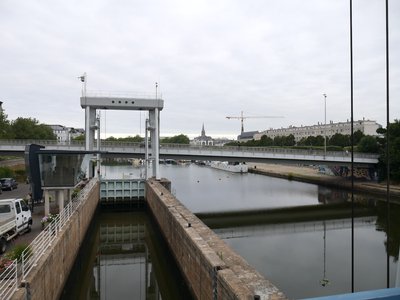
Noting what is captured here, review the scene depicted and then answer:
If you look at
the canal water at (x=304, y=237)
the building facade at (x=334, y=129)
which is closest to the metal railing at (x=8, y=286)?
the canal water at (x=304, y=237)

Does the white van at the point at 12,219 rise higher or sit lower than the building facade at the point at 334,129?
lower

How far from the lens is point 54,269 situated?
397 inches

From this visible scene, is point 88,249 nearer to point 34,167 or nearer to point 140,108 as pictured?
point 34,167

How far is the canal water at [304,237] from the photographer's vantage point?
13.8 meters

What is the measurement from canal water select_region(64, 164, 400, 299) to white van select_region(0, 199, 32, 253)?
3.66 m

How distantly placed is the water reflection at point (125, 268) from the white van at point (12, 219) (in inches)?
107

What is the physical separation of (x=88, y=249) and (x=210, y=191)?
948 inches

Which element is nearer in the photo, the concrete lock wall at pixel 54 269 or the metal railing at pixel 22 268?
the metal railing at pixel 22 268

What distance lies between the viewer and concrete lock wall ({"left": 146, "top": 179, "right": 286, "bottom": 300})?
700 centimetres

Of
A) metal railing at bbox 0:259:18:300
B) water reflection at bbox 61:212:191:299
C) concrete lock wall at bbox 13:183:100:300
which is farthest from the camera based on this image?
water reflection at bbox 61:212:191:299

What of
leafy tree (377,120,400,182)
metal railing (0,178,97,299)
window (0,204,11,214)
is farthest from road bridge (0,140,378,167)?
metal railing (0,178,97,299)

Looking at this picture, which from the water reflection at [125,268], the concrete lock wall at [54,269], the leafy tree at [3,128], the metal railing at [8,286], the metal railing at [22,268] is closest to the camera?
the metal railing at [8,286]

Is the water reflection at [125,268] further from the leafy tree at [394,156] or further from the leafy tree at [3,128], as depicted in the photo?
the leafy tree at [3,128]

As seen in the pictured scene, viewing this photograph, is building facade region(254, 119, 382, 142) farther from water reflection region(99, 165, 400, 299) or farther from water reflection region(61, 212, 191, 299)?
water reflection region(61, 212, 191, 299)
